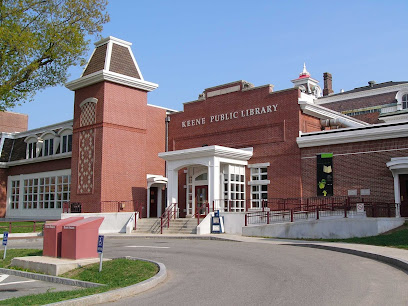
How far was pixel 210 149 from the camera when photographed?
27.4 metres

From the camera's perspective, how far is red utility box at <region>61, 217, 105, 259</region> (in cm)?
1384

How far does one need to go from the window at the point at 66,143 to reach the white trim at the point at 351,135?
1910 centimetres

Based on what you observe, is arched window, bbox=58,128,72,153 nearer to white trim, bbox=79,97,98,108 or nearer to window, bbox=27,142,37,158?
window, bbox=27,142,37,158

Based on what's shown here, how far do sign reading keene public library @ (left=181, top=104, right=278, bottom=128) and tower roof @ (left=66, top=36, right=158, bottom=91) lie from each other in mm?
3801

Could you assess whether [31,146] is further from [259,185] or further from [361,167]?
[361,167]

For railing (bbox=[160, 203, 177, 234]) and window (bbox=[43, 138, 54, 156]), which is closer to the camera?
railing (bbox=[160, 203, 177, 234])

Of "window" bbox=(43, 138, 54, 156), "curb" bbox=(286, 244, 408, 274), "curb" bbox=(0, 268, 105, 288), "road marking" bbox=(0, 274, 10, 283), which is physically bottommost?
"road marking" bbox=(0, 274, 10, 283)

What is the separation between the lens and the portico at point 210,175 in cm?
2761

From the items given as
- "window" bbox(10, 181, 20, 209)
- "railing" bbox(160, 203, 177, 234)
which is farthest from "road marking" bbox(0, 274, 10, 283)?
"window" bbox(10, 181, 20, 209)

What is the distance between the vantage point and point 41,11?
22.9 meters

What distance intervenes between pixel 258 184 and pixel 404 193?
8703mm

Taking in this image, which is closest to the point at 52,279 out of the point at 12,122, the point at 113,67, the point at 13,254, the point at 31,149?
the point at 13,254

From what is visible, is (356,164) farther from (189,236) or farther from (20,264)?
(20,264)

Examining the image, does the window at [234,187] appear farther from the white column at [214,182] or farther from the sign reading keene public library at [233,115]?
the sign reading keene public library at [233,115]
